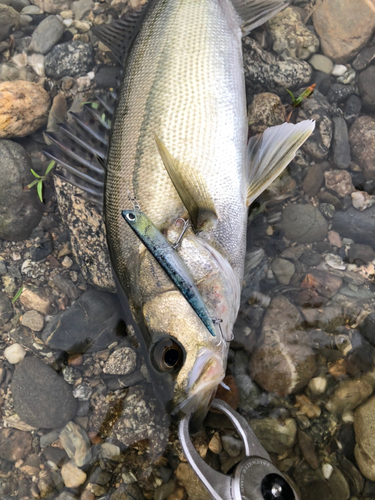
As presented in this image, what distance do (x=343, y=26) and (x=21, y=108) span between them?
2.98m

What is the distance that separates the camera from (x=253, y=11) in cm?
275

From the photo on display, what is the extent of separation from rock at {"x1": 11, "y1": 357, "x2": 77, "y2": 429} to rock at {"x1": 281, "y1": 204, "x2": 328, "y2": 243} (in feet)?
7.26

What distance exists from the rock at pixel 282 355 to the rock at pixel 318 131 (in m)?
1.34

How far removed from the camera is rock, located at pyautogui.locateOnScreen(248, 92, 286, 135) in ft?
9.46

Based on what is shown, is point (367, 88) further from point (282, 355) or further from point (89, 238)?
point (89, 238)

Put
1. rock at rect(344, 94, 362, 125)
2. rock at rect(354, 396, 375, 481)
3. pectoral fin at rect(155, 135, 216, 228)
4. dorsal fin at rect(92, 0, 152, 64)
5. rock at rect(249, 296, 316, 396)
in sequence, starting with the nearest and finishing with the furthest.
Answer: pectoral fin at rect(155, 135, 216, 228)
rock at rect(354, 396, 375, 481)
rock at rect(249, 296, 316, 396)
dorsal fin at rect(92, 0, 152, 64)
rock at rect(344, 94, 362, 125)

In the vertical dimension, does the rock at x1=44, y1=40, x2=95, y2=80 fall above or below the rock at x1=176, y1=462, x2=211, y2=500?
above

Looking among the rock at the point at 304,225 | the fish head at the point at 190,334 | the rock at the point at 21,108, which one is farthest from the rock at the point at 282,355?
the rock at the point at 21,108

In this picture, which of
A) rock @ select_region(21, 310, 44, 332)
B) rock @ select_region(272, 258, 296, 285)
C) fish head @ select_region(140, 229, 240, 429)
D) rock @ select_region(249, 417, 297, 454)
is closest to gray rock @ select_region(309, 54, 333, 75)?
rock @ select_region(272, 258, 296, 285)

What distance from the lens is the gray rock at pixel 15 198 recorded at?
10.00 feet

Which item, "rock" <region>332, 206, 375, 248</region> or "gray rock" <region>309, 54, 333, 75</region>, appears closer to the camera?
"rock" <region>332, 206, 375, 248</region>

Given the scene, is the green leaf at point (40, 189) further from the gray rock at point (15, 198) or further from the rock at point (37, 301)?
the rock at point (37, 301)

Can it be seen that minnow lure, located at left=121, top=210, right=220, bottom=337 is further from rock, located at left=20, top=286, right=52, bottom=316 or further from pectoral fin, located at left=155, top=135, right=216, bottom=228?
rock, located at left=20, top=286, right=52, bottom=316

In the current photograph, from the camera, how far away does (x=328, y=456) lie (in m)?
2.43
